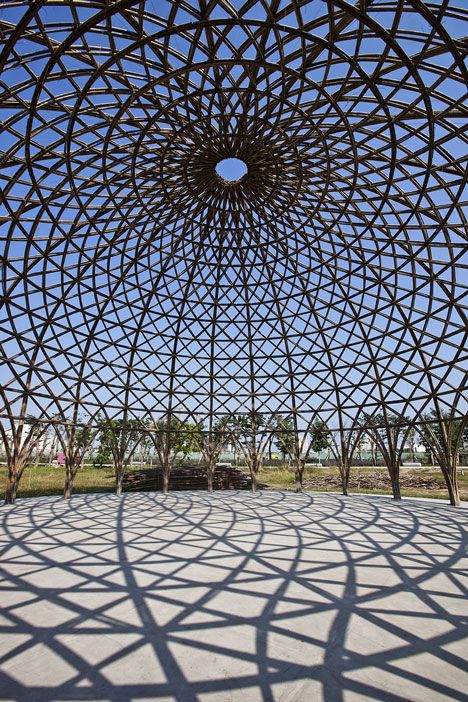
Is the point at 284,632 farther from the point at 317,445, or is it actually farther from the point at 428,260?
the point at 317,445

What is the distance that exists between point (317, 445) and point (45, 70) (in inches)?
2653

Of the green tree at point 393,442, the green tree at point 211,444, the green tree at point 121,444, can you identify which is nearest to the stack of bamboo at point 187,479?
the green tree at point 211,444

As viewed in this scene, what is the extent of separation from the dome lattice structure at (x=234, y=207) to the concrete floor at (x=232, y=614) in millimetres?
15298

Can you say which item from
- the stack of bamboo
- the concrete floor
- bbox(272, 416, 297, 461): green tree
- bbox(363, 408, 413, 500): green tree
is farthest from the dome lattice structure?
the concrete floor

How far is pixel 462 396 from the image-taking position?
A: 2341 cm

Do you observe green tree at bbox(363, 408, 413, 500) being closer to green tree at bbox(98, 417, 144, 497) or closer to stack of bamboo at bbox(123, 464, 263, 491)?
stack of bamboo at bbox(123, 464, 263, 491)

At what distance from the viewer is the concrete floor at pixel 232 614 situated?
5121 millimetres

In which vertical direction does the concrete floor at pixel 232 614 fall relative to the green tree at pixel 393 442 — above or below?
below

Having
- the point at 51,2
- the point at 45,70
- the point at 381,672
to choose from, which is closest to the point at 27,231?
the point at 45,70

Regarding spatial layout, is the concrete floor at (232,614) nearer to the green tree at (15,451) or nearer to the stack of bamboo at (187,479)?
the green tree at (15,451)

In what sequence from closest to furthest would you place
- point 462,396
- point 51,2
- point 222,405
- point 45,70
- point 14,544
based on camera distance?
point 51,2 → point 45,70 → point 14,544 → point 462,396 → point 222,405

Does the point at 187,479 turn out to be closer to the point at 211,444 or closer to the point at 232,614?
the point at 211,444

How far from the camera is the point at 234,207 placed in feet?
83.4

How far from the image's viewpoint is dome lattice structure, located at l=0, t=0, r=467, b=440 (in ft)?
40.6
